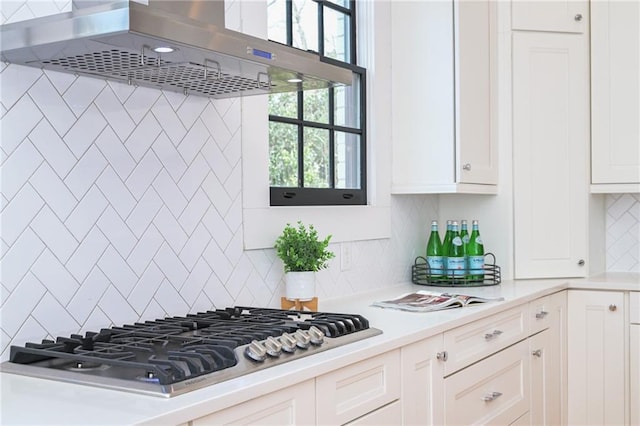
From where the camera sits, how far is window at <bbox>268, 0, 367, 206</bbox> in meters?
2.89

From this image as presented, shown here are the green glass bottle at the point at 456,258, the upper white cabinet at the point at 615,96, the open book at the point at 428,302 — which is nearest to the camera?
the open book at the point at 428,302

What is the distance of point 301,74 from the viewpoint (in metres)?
2.12

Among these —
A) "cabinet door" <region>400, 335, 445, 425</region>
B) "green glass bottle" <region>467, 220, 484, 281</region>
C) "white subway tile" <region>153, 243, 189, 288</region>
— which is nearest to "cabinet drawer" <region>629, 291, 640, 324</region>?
"green glass bottle" <region>467, 220, 484, 281</region>

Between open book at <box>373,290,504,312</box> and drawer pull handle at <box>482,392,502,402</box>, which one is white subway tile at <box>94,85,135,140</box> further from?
drawer pull handle at <box>482,392,502,402</box>

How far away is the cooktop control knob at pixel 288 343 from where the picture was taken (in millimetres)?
1841

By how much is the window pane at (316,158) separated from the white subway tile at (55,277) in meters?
1.24

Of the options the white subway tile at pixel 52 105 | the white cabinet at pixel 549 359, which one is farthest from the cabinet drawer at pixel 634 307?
the white subway tile at pixel 52 105

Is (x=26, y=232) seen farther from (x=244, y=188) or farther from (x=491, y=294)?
(x=491, y=294)

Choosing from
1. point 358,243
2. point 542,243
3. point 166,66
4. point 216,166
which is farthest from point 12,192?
point 542,243

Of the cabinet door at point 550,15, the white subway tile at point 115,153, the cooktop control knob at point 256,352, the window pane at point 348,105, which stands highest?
the cabinet door at point 550,15

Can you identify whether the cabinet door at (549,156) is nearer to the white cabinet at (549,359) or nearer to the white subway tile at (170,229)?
the white cabinet at (549,359)

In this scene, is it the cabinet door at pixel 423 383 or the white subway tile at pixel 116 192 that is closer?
the white subway tile at pixel 116 192

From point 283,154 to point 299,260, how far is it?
0.51 m

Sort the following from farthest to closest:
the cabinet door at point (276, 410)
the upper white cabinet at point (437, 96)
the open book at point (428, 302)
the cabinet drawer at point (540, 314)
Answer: the upper white cabinet at point (437, 96), the cabinet drawer at point (540, 314), the open book at point (428, 302), the cabinet door at point (276, 410)
